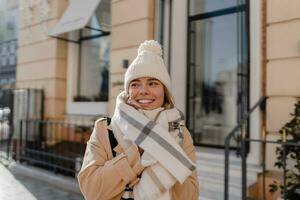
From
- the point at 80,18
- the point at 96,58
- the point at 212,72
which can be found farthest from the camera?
the point at 96,58

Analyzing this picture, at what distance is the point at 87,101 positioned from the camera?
26.8ft

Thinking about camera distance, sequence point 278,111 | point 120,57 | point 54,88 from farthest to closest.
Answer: point 54,88 → point 120,57 → point 278,111

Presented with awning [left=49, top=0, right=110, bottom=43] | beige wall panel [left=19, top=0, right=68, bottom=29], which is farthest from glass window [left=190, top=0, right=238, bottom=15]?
beige wall panel [left=19, top=0, right=68, bottom=29]

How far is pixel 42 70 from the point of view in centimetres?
897

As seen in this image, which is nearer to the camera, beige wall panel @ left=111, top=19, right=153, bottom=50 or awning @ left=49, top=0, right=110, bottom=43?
beige wall panel @ left=111, top=19, right=153, bottom=50

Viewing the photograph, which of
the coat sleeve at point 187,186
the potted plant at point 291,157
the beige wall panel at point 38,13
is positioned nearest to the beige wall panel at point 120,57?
the beige wall panel at point 38,13

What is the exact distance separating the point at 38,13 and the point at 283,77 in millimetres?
6795

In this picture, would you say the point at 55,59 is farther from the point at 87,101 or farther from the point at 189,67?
the point at 189,67

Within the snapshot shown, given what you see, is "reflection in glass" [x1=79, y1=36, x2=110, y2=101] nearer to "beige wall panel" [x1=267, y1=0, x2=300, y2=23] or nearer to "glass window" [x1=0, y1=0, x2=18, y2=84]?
"beige wall panel" [x1=267, y1=0, x2=300, y2=23]

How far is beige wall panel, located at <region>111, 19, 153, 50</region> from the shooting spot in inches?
255

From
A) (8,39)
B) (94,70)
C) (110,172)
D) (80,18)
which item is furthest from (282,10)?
(8,39)

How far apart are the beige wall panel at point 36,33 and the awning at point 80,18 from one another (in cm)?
55

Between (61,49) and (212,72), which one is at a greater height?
(61,49)

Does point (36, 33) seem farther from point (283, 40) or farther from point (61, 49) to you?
point (283, 40)
